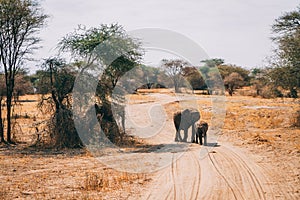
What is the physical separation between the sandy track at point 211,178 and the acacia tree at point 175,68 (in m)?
39.1

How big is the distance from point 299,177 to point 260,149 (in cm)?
461

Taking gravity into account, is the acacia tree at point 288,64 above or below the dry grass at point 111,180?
above

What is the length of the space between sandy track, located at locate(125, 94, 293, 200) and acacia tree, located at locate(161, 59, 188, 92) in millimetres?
39144

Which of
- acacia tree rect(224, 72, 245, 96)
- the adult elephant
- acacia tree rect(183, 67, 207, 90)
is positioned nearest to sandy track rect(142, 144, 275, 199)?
the adult elephant

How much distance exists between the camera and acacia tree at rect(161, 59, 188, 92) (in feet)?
176

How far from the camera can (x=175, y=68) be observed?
56.2m

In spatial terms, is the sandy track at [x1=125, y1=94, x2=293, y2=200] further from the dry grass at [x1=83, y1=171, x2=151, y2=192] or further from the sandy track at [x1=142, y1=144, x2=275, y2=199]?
the dry grass at [x1=83, y1=171, x2=151, y2=192]

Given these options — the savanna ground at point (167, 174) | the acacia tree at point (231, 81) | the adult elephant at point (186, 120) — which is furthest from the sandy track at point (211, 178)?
the acacia tree at point (231, 81)

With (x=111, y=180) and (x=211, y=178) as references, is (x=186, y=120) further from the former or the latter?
(x=111, y=180)

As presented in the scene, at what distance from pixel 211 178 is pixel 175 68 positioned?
46.4 meters

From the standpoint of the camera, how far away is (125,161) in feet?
43.1

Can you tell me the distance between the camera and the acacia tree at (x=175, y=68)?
53.6 m

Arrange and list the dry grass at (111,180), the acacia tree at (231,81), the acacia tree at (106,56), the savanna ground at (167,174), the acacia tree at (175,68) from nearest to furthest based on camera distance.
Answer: the savanna ground at (167,174) < the dry grass at (111,180) < the acacia tree at (106,56) < the acacia tree at (175,68) < the acacia tree at (231,81)

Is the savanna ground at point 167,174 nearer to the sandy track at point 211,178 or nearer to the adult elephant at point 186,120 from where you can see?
the sandy track at point 211,178
